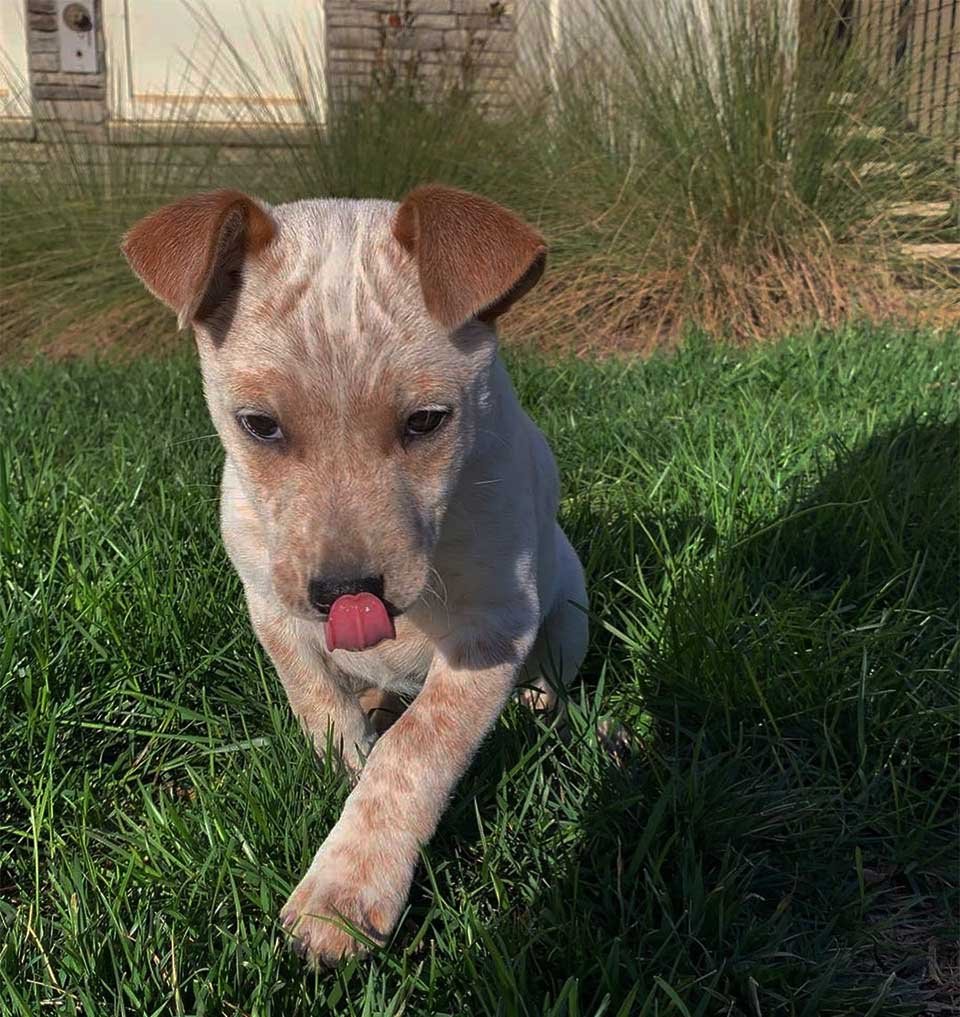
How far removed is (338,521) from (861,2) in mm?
7146

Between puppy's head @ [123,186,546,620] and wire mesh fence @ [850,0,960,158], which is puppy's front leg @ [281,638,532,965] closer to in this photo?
puppy's head @ [123,186,546,620]

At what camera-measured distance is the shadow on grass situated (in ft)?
5.48

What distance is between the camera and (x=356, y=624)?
177 cm

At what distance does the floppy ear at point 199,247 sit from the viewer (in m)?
1.93

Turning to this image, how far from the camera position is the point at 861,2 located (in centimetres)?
729

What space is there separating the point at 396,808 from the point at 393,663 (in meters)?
0.45

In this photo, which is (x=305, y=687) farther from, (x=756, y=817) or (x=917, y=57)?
(x=917, y=57)

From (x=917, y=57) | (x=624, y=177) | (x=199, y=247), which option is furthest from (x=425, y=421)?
(x=917, y=57)

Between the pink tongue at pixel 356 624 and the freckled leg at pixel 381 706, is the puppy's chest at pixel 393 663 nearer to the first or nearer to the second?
the freckled leg at pixel 381 706

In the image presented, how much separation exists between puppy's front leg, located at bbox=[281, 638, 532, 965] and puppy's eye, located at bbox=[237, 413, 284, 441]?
1.85 feet

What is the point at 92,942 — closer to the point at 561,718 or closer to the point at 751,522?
the point at 561,718

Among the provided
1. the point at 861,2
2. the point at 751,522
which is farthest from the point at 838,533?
the point at 861,2

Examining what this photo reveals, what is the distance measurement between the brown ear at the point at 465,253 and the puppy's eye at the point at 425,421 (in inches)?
6.4

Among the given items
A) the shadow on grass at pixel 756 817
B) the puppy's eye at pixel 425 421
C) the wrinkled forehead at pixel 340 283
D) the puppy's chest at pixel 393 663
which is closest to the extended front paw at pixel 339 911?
the shadow on grass at pixel 756 817
